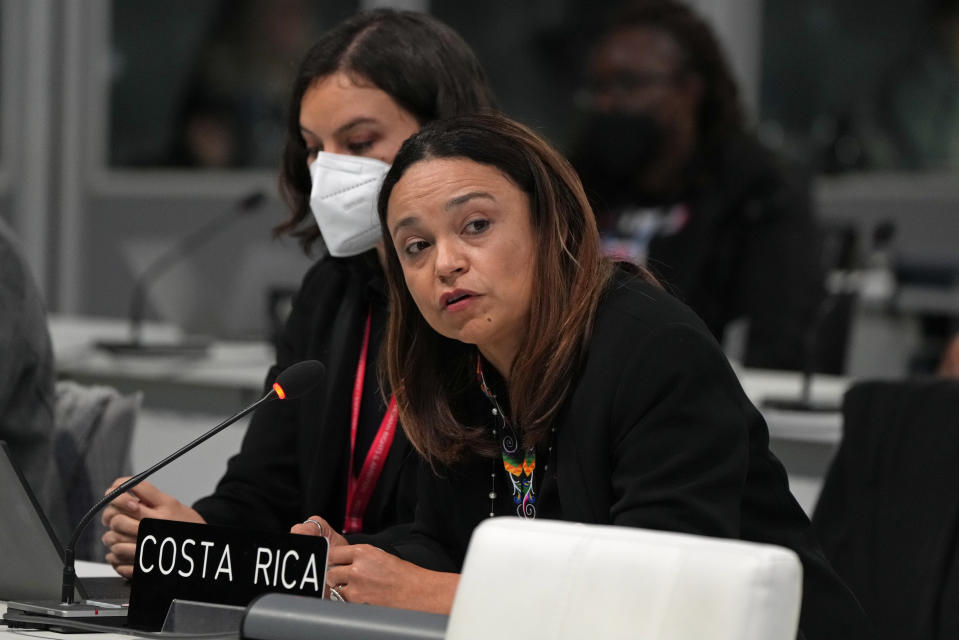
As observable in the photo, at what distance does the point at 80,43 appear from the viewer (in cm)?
776

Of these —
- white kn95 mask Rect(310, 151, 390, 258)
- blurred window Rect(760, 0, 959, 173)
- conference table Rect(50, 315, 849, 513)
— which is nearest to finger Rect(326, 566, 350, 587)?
white kn95 mask Rect(310, 151, 390, 258)

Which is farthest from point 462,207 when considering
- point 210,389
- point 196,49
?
point 196,49

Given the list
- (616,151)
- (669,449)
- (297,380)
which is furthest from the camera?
(616,151)

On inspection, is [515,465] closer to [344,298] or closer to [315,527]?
[315,527]

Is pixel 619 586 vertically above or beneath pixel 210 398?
above

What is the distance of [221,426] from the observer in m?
1.63

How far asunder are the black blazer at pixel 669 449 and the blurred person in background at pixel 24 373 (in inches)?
38.8

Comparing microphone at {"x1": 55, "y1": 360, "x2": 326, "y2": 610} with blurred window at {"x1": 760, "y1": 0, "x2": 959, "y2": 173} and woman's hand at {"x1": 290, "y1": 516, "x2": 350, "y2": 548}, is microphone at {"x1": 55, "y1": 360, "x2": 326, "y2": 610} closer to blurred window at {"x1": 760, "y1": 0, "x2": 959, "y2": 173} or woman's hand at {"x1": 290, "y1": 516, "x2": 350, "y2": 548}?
woman's hand at {"x1": 290, "y1": 516, "x2": 350, "y2": 548}

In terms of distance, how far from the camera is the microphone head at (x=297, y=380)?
5.60ft

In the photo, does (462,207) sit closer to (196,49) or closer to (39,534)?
(39,534)

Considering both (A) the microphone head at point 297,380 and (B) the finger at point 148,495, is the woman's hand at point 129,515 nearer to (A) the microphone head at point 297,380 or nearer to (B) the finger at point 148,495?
(B) the finger at point 148,495

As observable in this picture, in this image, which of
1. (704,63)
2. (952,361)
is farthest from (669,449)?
(704,63)

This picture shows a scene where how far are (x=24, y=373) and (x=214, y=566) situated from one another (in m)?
0.90

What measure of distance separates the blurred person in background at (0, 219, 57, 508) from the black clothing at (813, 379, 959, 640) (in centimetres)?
124
